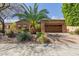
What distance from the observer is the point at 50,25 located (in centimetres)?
652

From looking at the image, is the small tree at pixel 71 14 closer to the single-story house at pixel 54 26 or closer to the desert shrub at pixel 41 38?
the single-story house at pixel 54 26

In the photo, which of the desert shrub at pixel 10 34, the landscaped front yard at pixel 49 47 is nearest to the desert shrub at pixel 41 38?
the landscaped front yard at pixel 49 47

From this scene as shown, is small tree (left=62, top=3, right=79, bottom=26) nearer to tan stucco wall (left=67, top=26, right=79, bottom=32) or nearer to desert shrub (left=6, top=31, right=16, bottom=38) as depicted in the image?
tan stucco wall (left=67, top=26, right=79, bottom=32)

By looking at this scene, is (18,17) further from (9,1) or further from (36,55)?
(36,55)

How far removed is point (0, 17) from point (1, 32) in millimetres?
281

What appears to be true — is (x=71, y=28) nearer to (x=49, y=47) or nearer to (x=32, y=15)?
(x=49, y=47)

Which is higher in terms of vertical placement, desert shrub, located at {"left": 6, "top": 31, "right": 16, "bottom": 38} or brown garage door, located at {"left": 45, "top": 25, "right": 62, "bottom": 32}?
brown garage door, located at {"left": 45, "top": 25, "right": 62, "bottom": 32}

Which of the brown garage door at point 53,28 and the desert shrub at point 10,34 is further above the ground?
the brown garage door at point 53,28

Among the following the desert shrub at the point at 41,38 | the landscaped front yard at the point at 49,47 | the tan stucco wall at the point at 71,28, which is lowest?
the landscaped front yard at the point at 49,47

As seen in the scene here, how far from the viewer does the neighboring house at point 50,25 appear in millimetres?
6500

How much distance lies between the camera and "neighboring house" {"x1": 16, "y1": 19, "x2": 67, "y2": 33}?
6.50m

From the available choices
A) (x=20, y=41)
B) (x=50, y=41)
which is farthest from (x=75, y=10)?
(x=20, y=41)

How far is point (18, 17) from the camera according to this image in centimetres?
652

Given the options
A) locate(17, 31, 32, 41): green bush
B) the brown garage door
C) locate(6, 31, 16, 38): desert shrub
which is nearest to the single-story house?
the brown garage door
